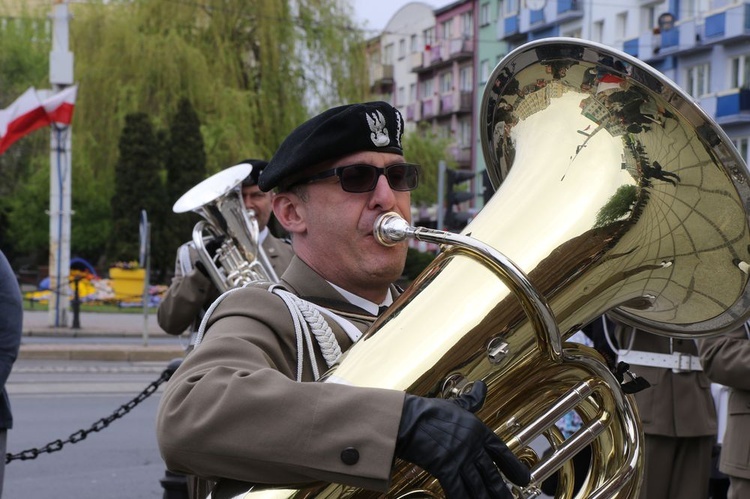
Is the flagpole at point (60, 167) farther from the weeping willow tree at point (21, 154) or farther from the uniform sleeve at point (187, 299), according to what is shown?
the weeping willow tree at point (21, 154)

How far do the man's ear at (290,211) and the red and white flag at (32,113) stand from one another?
14.2 m

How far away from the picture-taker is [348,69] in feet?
87.7

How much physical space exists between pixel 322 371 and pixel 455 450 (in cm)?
52

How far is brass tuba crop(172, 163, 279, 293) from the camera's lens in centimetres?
533

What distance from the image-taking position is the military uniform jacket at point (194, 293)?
547 cm

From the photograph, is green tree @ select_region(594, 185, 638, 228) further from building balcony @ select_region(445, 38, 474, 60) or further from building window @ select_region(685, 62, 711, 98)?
building balcony @ select_region(445, 38, 474, 60)

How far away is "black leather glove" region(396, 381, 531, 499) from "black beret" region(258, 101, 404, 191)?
2.14 ft

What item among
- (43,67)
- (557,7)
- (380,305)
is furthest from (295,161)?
(557,7)

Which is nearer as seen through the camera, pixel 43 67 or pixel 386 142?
pixel 386 142

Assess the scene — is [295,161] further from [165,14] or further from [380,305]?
[165,14]

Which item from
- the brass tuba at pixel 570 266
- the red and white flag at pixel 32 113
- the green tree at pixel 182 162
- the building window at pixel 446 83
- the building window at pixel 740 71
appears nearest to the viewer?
the brass tuba at pixel 570 266

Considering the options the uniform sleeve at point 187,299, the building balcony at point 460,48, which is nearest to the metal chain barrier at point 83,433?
the uniform sleeve at point 187,299

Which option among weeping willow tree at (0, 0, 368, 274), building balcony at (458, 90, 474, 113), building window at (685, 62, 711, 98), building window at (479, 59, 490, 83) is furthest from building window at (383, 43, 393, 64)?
weeping willow tree at (0, 0, 368, 274)

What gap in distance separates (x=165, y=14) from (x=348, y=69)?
4.60 m
